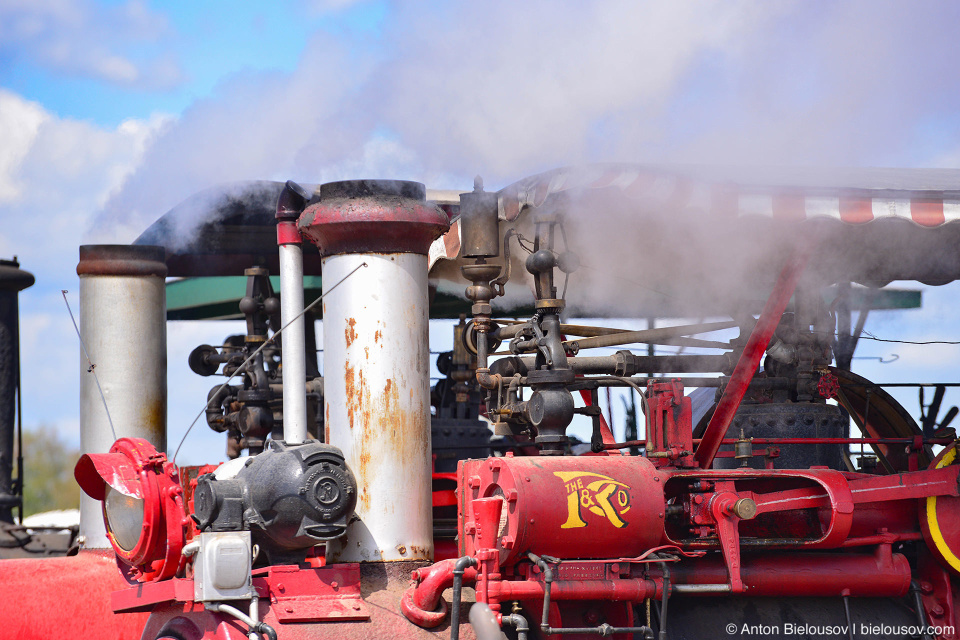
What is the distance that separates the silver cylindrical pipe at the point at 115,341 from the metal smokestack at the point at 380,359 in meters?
→ 2.77

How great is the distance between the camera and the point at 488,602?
160 inches

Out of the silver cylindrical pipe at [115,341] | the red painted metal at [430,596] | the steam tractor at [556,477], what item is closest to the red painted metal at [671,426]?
the steam tractor at [556,477]

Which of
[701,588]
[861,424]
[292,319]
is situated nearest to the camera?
[701,588]

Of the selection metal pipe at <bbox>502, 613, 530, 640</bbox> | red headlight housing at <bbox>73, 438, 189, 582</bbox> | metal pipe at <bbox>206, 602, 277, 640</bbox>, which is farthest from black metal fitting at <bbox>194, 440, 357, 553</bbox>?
metal pipe at <bbox>502, 613, 530, 640</bbox>

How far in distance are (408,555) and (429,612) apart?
1.41 feet

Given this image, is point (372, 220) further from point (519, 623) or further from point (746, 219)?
point (519, 623)

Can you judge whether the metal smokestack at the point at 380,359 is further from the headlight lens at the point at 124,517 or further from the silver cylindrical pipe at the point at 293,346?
the headlight lens at the point at 124,517

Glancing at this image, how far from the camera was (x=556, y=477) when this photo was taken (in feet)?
13.6

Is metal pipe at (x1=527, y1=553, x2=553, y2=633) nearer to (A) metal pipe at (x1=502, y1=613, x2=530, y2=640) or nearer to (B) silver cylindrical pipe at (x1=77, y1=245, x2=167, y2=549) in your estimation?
(A) metal pipe at (x1=502, y1=613, x2=530, y2=640)

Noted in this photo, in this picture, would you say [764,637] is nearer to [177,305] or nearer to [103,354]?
[103,354]

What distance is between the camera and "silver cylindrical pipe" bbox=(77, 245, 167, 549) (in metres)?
7.23

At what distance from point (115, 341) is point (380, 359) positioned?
10.3 feet

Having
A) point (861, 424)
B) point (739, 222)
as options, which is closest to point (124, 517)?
point (739, 222)

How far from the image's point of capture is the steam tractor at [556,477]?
13.9 feet
